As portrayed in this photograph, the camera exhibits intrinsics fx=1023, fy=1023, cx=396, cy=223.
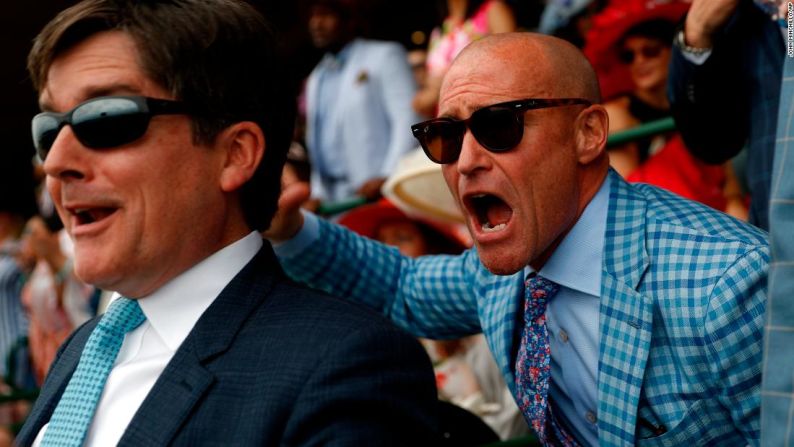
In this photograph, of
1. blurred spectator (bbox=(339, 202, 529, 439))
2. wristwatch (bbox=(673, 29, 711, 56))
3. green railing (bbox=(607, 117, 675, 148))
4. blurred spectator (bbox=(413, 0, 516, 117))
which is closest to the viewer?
wristwatch (bbox=(673, 29, 711, 56))

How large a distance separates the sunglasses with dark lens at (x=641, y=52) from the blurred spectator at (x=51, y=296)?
12.3 ft

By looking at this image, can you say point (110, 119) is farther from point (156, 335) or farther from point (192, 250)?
point (156, 335)

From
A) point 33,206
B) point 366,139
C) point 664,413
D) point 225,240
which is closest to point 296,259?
point 225,240

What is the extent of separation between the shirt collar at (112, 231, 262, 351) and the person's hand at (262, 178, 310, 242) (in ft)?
2.47

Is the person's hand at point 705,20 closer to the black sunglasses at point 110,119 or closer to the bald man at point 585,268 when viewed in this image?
the bald man at point 585,268

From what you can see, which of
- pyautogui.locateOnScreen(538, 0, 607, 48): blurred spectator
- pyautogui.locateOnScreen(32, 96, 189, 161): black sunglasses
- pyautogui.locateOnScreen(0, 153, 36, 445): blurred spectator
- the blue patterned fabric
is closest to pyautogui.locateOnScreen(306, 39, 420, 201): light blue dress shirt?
pyautogui.locateOnScreen(538, 0, 607, 48): blurred spectator

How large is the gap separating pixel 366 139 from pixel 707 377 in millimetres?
3998

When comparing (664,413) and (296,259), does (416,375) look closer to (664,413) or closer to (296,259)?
(664,413)

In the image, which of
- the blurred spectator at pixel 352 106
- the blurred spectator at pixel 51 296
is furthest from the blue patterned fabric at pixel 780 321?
the blurred spectator at pixel 51 296

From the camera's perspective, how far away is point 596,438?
2.27 m

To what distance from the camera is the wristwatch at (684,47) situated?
2662 mm

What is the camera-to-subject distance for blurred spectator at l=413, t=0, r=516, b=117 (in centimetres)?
537

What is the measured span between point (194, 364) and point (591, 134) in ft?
3.39

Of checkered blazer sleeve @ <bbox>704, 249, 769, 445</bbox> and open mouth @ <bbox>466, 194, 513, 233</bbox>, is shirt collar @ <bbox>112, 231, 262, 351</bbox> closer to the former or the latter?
open mouth @ <bbox>466, 194, 513, 233</bbox>
